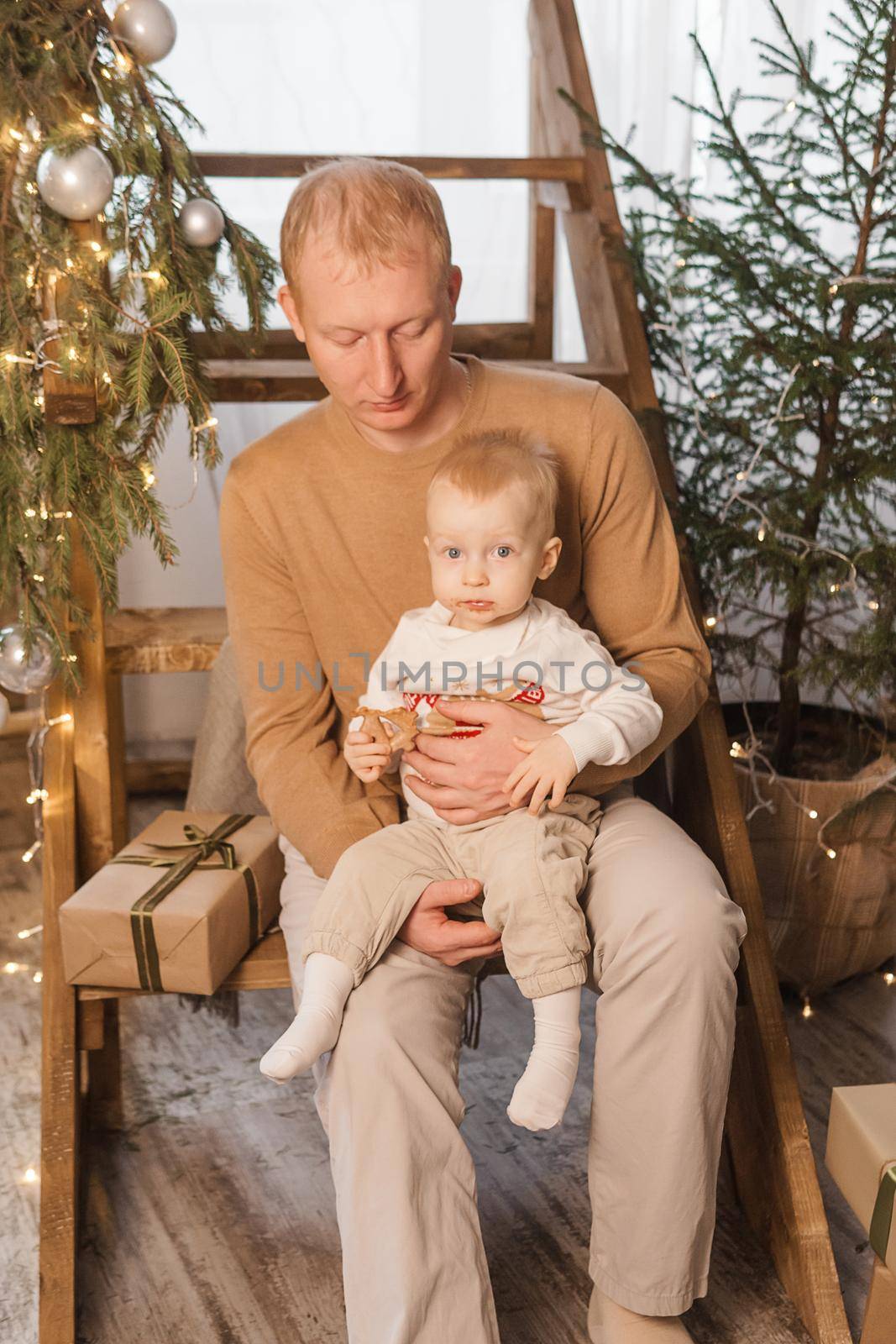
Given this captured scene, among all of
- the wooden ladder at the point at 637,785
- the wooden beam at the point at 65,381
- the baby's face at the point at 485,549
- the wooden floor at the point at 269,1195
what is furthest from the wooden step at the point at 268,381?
the wooden floor at the point at 269,1195

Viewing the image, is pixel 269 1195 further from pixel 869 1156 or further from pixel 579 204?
pixel 579 204

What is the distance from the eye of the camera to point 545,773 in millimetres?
1424

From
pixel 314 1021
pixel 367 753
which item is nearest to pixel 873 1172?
pixel 314 1021

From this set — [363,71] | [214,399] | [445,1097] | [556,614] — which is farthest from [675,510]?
[363,71]

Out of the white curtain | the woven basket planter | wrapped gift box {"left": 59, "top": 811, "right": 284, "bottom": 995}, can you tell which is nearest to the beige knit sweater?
wrapped gift box {"left": 59, "top": 811, "right": 284, "bottom": 995}

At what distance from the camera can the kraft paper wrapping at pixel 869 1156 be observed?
131 centimetres

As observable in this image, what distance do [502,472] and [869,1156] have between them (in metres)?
0.82

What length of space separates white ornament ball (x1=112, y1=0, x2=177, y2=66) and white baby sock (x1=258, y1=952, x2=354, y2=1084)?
115 cm

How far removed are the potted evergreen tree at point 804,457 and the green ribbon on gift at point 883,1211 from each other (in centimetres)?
87

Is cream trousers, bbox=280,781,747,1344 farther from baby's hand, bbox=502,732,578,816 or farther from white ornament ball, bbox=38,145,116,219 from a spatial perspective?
white ornament ball, bbox=38,145,116,219

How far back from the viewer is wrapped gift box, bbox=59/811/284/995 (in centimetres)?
157

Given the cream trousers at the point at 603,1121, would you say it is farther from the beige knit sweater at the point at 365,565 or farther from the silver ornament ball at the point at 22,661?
the silver ornament ball at the point at 22,661

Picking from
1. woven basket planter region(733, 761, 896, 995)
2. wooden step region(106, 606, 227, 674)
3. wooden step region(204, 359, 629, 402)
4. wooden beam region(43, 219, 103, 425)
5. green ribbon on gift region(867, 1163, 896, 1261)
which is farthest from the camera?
woven basket planter region(733, 761, 896, 995)

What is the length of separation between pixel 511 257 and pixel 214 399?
128 cm
